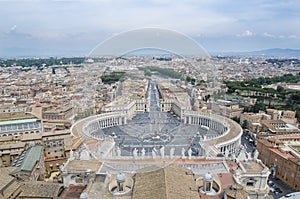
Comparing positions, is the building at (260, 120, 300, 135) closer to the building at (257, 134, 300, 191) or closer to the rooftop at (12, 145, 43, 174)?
the building at (257, 134, 300, 191)

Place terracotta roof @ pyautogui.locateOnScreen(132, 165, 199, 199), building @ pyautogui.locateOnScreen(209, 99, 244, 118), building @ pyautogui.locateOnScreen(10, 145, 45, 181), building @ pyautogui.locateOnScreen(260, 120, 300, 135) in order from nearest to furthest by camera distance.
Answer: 1. terracotta roof @ pyautogui.locateOnScreen(132, 165, 199, 199)
2. building @ pyautogui.locateOnScreen(10, 145, 45, 181)
3. building @ pyautogui.locateOnScreen(260, 120, 300, 135)
4. building @ pyautogui.locateOnScreen(209, 99, 244, 118)

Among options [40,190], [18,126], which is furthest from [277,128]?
[18,126]

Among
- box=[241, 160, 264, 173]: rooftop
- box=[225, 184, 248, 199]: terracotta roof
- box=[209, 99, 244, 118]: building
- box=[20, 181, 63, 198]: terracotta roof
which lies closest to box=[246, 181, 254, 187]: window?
box=[241, 160, 264, 173]: rooftop

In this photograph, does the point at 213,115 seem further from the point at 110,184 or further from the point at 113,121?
the point at 110,184

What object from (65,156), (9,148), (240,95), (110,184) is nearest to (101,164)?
(110,184)

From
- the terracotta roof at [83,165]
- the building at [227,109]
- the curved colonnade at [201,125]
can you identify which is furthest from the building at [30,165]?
the building at [227,109]
